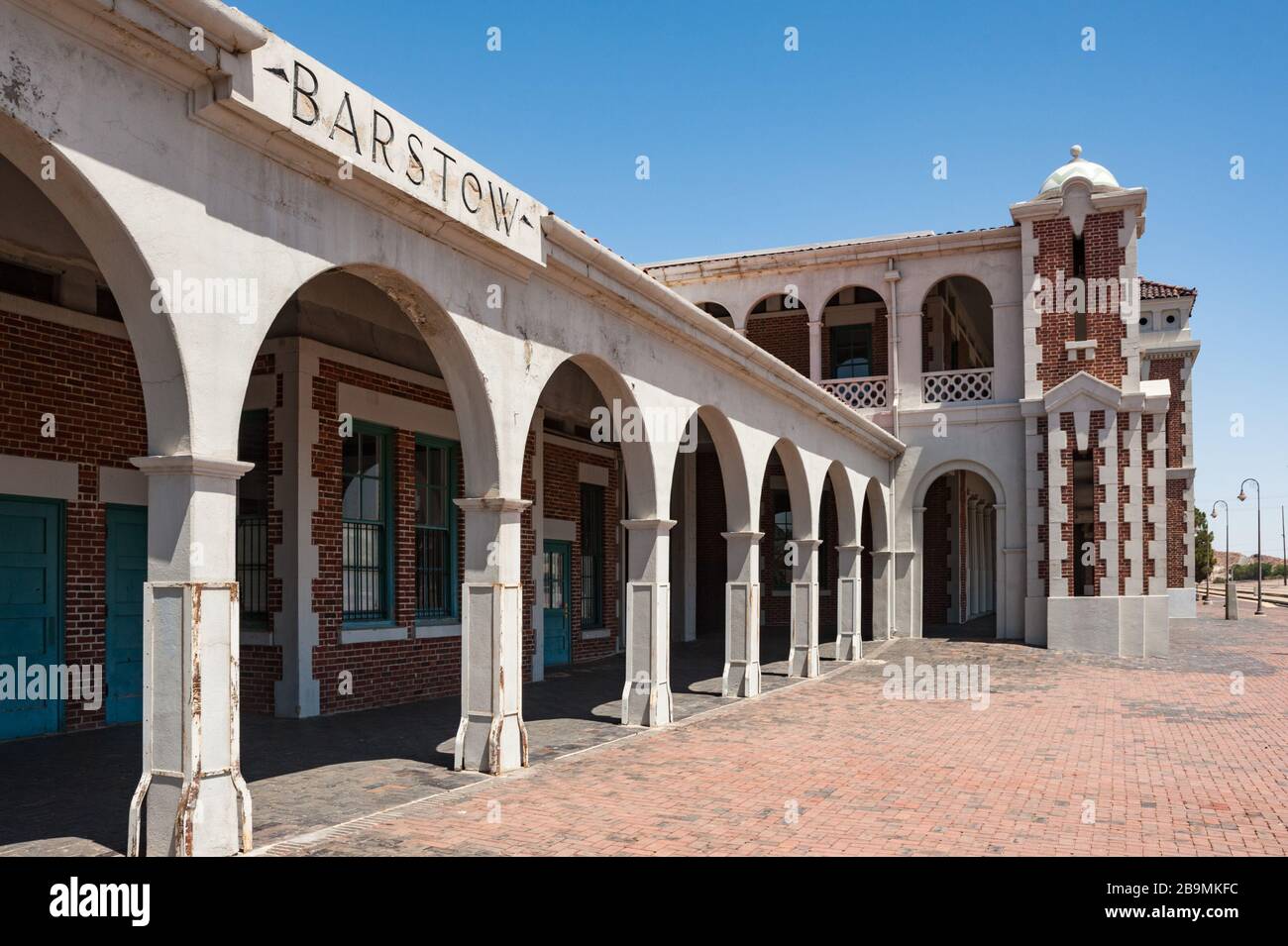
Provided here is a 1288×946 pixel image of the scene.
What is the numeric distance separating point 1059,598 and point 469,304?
49.7 ft

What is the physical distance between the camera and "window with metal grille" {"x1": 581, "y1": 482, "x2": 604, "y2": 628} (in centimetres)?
1767

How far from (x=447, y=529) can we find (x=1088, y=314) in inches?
543

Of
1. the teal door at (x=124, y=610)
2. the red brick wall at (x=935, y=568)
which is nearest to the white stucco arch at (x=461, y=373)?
the teal door at (x=124, y=610)

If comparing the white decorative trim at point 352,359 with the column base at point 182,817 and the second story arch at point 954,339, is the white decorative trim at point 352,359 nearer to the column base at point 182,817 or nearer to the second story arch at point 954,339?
the column base at point 182,817

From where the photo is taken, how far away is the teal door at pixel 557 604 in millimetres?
16141

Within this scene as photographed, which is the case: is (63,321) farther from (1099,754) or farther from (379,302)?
(1099,754)

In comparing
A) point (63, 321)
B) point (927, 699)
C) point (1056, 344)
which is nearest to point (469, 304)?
point (63, 321)

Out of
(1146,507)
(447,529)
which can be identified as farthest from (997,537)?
(447,529)

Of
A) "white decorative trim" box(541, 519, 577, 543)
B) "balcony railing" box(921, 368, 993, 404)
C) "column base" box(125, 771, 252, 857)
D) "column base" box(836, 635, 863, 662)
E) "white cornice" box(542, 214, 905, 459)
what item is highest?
"balcony railing" box(921, 368, 993, 404)

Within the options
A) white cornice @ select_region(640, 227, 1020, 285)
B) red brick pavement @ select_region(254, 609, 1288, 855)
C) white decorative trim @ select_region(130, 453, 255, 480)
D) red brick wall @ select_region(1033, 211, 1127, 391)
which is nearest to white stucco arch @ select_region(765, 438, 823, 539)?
red brick pavement @ select_region(254, 609, 1288, 855)

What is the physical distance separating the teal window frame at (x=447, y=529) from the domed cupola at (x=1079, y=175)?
13.5 metres

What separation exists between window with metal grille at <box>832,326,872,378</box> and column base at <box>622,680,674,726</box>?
14.6m

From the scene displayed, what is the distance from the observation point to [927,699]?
1356cm
